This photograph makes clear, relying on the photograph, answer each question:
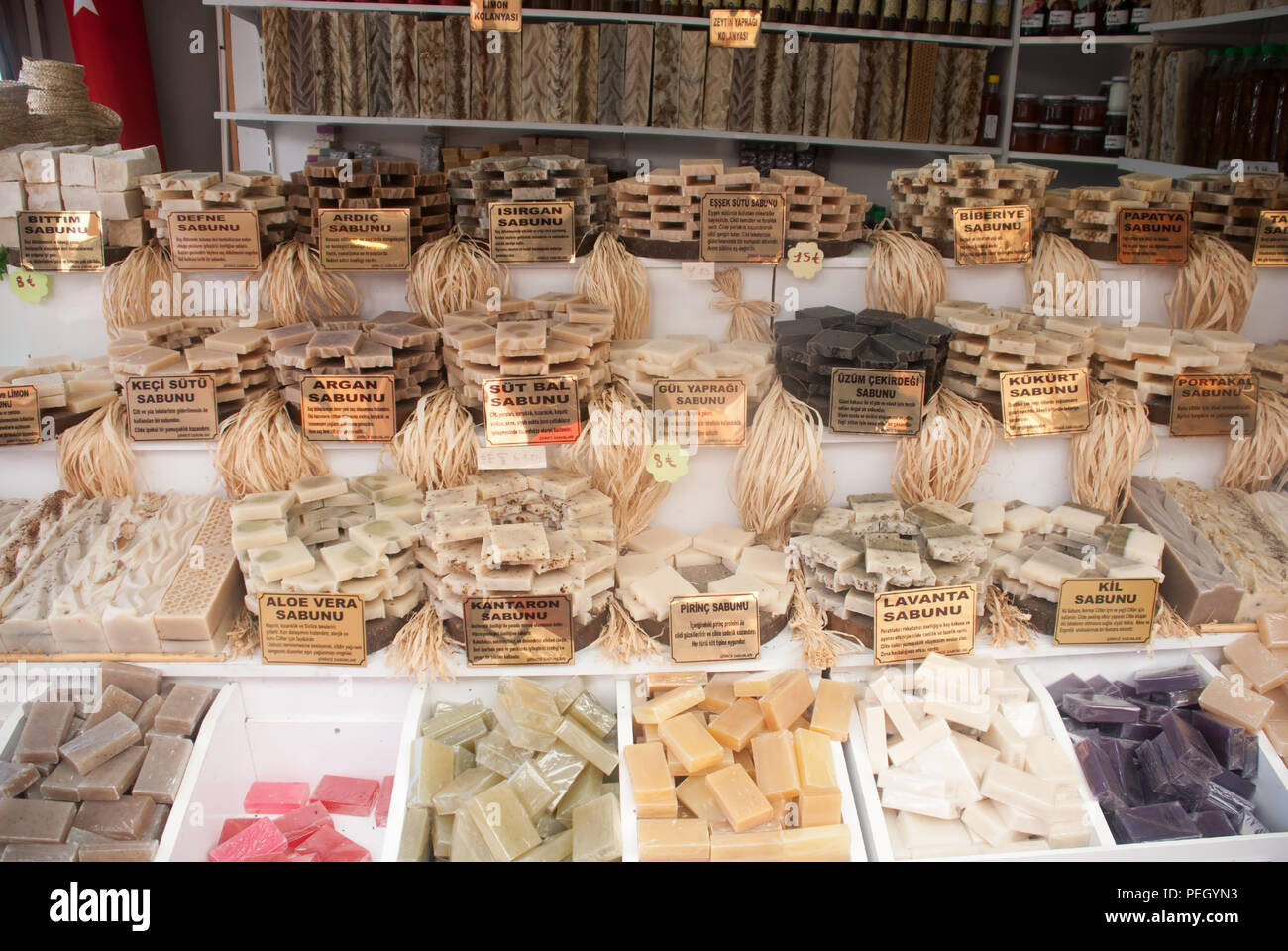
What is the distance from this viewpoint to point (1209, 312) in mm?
2480

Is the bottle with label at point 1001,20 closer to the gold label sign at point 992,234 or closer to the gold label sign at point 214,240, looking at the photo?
the gold label sign at point 992,234

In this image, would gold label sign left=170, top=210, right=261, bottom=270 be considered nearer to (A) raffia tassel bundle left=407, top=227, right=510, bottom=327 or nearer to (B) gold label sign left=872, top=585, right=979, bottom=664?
(A) raffia tassel bundle left=407, top=227, right=510, bottom=327

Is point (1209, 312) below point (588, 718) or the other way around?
the other way around

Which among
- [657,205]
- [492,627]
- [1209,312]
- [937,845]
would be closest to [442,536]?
[492,627]

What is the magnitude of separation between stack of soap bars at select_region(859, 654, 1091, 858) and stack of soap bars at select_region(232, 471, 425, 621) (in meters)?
1.07

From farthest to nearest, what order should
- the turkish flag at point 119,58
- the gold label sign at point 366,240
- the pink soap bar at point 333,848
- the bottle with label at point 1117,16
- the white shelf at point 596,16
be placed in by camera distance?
the turkish flag at point 119,58
the white shelf at point 596,16
the bottle with label at point 1117,16
the gold label sign at point 366,240
the pink soap bar at point 333,848

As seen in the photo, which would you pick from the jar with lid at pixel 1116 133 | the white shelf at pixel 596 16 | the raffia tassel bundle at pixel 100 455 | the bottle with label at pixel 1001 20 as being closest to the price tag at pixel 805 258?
the raffia tassel bundle at pixel 100 455

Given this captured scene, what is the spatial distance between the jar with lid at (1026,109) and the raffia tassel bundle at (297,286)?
3339mm

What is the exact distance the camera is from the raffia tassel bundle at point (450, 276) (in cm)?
233

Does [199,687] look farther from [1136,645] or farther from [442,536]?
[1136,645]

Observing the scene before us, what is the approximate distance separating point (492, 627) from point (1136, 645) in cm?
148

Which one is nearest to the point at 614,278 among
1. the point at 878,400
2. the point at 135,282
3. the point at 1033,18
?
the point at 878,400

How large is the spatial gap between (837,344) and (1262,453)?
47.4 inches
